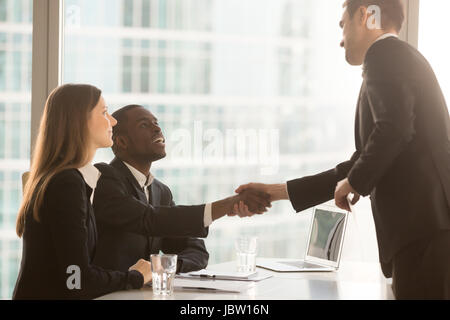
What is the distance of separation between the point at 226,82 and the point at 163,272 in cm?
147

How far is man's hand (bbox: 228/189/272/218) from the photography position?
7.50ft

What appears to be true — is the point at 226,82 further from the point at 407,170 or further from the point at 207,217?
the point at 407,170

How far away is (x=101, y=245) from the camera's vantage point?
2152 millimetres

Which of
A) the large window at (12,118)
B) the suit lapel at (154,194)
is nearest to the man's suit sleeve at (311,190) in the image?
the suit lapel at (154,194)

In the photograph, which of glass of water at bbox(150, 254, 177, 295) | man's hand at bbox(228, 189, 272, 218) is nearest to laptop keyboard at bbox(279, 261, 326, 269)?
man's hand at bbox(228, 189, 272, 218)

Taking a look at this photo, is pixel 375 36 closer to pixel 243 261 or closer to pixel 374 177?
pixel 374 177

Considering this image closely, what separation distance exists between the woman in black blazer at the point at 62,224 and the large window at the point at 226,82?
111cm

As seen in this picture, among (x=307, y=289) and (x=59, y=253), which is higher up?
(x=59, y=253)

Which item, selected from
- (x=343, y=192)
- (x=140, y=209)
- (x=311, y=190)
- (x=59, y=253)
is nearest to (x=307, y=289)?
(x=343, y=192)

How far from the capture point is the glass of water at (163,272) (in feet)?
5.55

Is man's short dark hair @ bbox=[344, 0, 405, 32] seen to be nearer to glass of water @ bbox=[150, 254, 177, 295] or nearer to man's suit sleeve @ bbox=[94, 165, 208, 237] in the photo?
man's suit sleeve @ bbox=[94, 165, 208, 237]

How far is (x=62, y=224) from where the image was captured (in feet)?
5.59

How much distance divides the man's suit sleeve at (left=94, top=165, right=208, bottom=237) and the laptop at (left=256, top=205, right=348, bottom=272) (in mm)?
347
